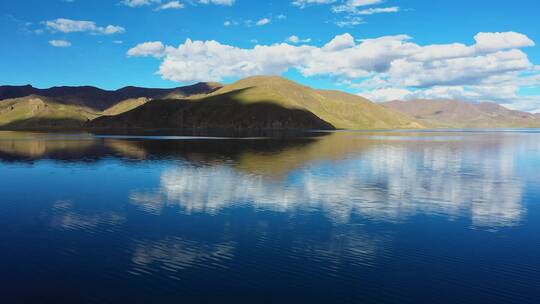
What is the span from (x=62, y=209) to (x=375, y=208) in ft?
90.8

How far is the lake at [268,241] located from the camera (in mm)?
19547

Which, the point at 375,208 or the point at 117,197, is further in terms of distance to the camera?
the point at 117,197

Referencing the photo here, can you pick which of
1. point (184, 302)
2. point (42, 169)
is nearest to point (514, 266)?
point (184, 302)

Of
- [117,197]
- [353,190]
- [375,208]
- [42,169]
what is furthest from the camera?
[42,169]

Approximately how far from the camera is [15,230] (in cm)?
2953

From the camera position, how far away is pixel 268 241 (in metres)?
27.1

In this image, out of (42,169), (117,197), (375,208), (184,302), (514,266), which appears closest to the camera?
(184,302)

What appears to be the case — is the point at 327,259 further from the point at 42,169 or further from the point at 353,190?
the point at 42,169

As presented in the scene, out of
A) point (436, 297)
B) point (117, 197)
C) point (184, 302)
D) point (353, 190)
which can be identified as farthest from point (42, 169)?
point (436, 297)

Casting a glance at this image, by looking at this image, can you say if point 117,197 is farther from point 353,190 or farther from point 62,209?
point 353,190

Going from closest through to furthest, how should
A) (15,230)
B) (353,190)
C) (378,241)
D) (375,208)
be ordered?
(378,241) → (15,230) → (375,208) → (353,190)

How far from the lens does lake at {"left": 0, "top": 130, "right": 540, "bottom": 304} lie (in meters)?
19.5

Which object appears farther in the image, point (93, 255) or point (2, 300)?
point (93, 255)

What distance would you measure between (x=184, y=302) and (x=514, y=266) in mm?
17810
